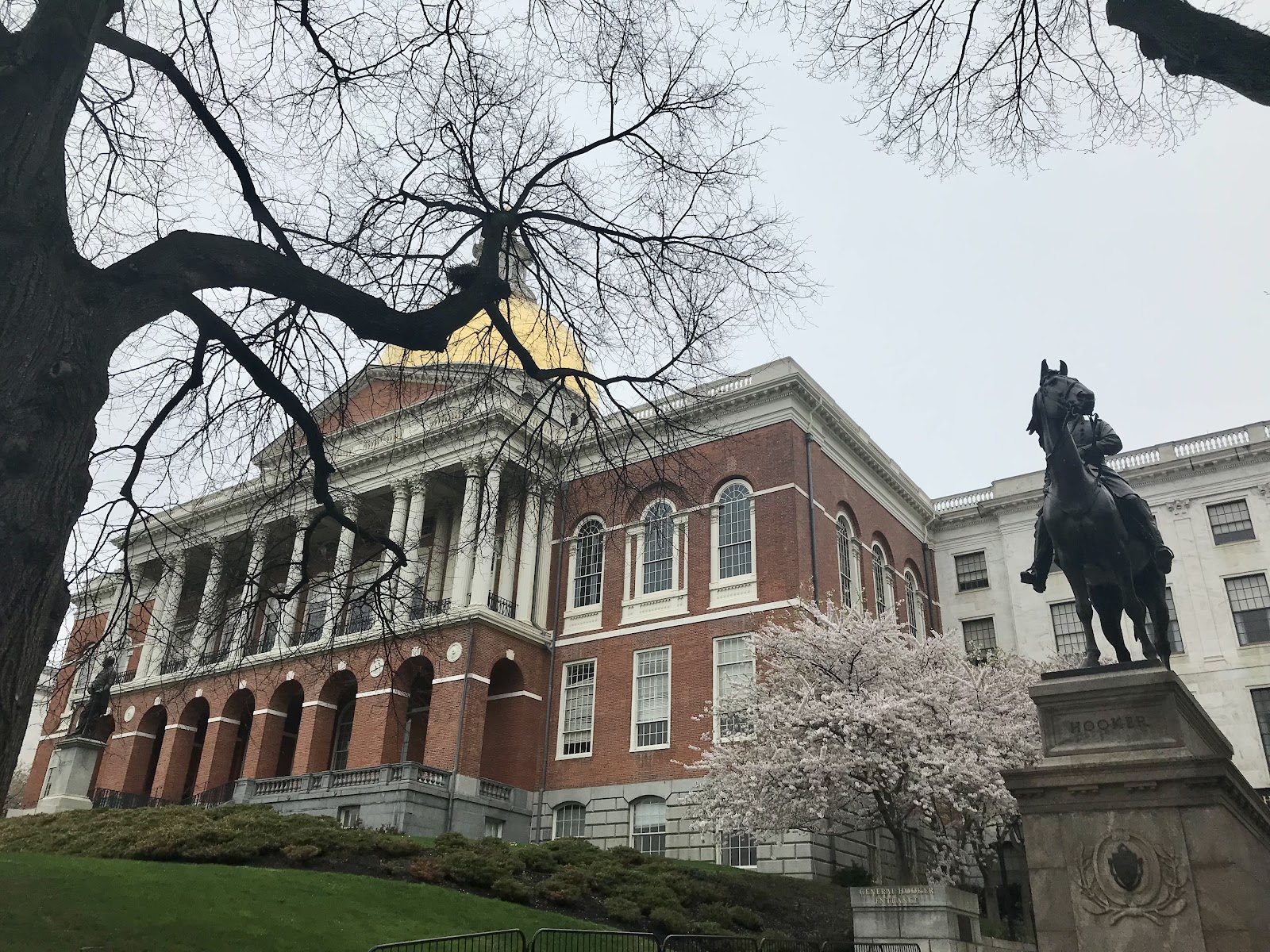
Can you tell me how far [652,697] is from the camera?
32.6 metres

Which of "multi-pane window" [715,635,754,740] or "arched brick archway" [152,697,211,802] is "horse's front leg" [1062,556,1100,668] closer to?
"multi-pane window" [715,635,754,740]

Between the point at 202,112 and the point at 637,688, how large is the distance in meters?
26.8

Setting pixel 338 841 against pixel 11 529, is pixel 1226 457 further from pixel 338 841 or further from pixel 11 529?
pixel 11 529

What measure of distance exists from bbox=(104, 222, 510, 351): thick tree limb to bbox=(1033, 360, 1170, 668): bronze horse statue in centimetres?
592

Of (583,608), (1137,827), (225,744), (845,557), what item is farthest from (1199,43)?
(225,744)

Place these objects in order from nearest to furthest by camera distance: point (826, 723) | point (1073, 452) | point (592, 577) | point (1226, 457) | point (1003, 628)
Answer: point (1073, 452), point (826, 723), point (592, 577), point (1226, 457), point (1003, 628)

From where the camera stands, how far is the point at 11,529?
5730 mm

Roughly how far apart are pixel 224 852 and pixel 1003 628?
32709 millimetres

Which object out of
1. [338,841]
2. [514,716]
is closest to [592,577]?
[514,716]

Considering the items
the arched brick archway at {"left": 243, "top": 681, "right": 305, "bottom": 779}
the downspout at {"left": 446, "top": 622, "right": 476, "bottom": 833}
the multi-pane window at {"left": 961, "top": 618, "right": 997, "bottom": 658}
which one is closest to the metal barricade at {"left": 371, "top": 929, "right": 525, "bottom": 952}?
the downspout at {"left": 446, "top": 622, "right": 476, "bottom": 833}

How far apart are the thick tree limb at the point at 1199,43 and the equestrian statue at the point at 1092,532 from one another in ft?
12.9

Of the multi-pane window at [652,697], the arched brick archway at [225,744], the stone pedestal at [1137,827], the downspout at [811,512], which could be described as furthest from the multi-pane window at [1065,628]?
the stone pedestal at [1137,827]

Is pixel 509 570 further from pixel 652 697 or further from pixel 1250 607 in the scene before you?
pixel 1250 607

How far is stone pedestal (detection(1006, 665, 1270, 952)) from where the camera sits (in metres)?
8.19
